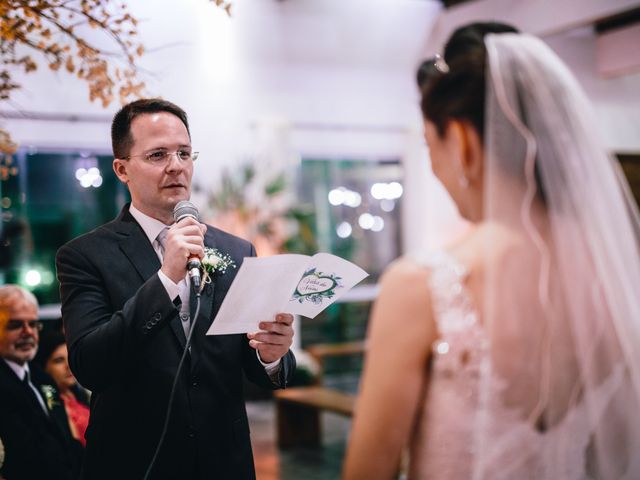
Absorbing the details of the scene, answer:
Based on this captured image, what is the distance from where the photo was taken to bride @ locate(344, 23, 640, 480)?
56.0 inches

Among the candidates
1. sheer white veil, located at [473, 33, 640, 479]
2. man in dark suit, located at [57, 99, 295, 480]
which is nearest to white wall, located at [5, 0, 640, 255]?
man in dark suit, located at [57, 99, 295, 480]

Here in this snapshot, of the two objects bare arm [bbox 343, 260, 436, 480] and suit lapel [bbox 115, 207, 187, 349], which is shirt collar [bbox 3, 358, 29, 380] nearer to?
suit lapel [bbox 115, 207, 187, 349]

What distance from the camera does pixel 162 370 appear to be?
77.4 inches

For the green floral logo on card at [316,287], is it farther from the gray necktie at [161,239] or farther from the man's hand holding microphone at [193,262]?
the gray necktie at [161,239]

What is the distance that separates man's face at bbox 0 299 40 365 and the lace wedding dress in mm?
1701

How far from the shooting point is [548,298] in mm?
1467

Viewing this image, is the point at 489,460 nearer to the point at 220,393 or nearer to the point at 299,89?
the point at 220,393

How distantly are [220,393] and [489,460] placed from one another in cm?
84

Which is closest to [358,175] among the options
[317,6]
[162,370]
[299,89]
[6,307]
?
[299,89]

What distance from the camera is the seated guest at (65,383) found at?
115 inches

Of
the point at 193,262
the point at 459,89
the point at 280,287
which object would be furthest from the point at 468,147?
the point at 193,262

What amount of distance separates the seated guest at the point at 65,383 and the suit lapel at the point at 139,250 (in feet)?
3.38

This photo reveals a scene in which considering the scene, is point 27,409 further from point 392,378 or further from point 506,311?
point 506,311

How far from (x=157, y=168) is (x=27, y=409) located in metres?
1.04
